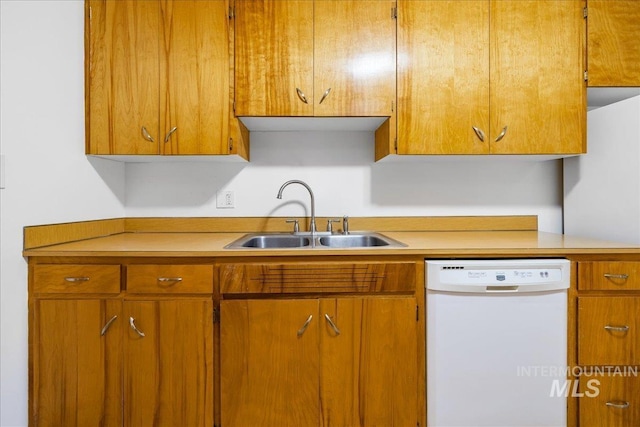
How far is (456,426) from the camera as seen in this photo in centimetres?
142

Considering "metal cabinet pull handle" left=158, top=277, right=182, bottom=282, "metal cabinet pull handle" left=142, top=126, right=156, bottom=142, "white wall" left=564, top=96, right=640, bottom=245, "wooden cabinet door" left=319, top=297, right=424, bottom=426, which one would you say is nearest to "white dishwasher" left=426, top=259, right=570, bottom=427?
"wooden cabinet door" left=319, top=297, right=424, bottom=426

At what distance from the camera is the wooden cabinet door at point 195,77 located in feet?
5.46

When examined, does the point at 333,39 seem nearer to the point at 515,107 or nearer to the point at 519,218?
the point at 515,107

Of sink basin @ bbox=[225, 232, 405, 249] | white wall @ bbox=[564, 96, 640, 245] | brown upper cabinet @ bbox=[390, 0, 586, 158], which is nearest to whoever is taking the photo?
white wall @ bbox=[564, 96, 640, 245]

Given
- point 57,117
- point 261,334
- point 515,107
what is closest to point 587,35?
point 515,107

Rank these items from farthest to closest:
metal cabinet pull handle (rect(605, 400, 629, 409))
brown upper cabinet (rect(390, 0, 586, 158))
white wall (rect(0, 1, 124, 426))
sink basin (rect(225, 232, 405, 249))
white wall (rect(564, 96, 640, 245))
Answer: sink basin (rect(225, 232, 405, 249))
brown upper cabinet (rect(390, 0, 586, 158))
white wall (rect(564, 96, 640, 245))
metal cabinet pull handle (rect(605, 400, 629, 409))
white wall (rect(0, 1, 124, 426))

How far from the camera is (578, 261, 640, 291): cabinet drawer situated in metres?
1.43

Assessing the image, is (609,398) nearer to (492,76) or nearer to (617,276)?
(617,276)

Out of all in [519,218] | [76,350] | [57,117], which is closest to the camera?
[76,350]

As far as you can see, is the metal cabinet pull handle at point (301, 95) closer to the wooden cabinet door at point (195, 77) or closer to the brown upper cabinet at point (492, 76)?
the wooden cabinet door at point (195, 77)

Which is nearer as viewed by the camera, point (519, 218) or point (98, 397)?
point (98, 397)

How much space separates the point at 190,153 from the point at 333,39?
2.80 ft

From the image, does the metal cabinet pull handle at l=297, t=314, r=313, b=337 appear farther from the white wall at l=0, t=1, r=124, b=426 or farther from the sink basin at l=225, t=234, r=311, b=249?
the white wall at l=0, t=1, r=124, b=426

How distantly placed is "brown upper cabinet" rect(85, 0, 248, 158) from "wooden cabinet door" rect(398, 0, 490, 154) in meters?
0.82
